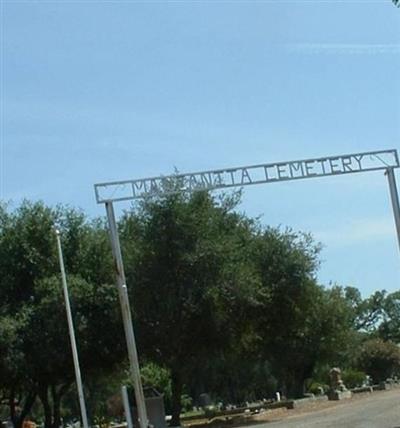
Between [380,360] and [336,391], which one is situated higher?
[380,360]

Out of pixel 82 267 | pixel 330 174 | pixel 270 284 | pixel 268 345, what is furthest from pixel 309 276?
pixel 330 174

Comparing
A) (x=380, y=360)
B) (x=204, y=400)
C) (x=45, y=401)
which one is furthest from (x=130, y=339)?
(x=380, y=360)

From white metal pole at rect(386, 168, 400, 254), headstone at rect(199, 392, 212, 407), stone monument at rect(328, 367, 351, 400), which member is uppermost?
white metal pole at rect(386, 168, 400, 254)

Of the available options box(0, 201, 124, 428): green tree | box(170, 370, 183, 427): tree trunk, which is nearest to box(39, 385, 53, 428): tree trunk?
box(0, 201, 124, 428): green tree

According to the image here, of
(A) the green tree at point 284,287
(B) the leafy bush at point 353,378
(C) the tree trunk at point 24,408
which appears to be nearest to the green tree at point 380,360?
(B) the leafy bush at point 353,378

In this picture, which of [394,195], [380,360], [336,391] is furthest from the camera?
[380,360]

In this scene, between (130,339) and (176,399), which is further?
(176,399)

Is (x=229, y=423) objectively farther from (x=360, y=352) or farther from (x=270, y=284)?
(x=360, y=352)

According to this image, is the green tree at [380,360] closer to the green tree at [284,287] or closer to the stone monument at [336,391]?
the stone monument at [336,391]

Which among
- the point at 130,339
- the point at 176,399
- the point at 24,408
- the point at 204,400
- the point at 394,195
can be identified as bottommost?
the point at 176,399

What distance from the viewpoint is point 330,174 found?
23750 millimetres

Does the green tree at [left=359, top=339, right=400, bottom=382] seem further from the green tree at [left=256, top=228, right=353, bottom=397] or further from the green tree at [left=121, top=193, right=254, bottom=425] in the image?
the green tree at [left=121, top=193, right=254, bottom=425]

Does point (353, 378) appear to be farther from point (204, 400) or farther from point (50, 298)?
point (50, 298)

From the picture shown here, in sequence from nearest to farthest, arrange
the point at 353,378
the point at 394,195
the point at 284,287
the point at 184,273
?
the point at 394,195, the point at 184,273, the point at 284,287, the point at 353,378
